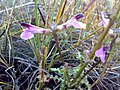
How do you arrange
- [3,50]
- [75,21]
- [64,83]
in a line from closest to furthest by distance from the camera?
[75,21] → [64,83] → [3,50]

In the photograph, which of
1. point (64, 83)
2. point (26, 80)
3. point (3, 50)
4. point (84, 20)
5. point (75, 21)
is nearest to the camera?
point (75, 21)

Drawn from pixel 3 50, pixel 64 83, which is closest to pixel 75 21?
pixel 64 83

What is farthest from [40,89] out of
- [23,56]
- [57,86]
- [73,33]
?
[73,33]

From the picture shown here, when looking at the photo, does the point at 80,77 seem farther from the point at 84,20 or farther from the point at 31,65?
the point at 84,20

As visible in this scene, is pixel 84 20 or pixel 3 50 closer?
pixel 3 50

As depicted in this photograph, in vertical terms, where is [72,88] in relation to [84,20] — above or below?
below

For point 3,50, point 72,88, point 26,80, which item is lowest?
point 72,88

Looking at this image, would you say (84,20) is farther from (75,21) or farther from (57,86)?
(75,21)

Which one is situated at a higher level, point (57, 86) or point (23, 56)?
point (23, 56)

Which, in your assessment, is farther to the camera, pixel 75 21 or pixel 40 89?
pixel 40 89
